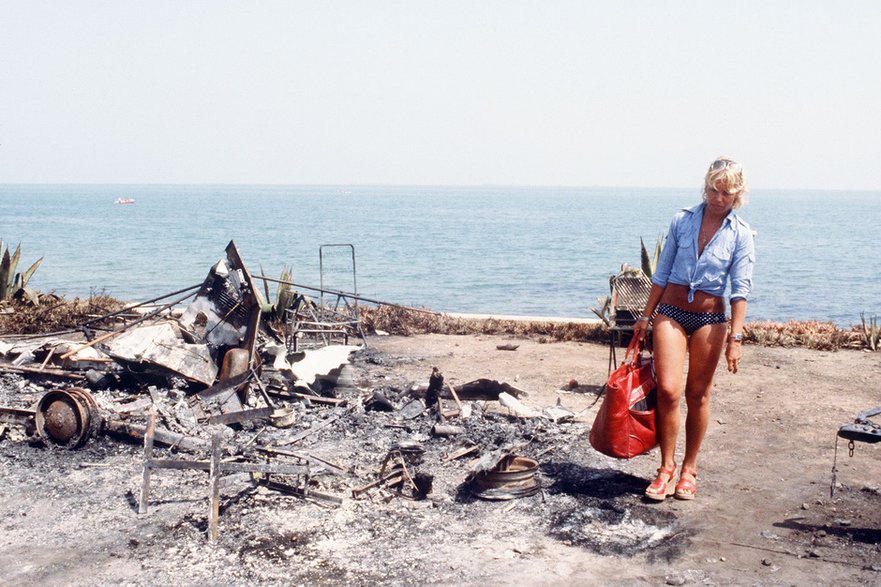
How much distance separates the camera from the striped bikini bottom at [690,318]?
5.14 metres

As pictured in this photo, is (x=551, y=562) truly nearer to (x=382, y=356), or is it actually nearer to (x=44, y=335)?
(x=382, y=356)

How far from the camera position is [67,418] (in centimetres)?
654

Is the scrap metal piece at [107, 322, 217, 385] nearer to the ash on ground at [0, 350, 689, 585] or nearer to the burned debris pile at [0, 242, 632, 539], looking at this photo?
the burned debris pile at [0, 242, 632, 539]

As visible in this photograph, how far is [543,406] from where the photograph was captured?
26.1 ft

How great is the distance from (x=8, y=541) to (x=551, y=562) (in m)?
3.24

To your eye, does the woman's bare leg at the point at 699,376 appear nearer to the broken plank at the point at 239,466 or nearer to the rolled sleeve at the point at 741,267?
the rolled sleeve at the point at 741,267

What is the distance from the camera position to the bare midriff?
5.13 meters

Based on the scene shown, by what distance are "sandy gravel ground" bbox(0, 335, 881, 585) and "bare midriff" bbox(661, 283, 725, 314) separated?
1291 millimetres

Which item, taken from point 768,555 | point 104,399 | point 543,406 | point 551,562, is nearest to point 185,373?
point 104,399

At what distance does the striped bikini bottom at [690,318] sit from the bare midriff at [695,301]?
0.02 m

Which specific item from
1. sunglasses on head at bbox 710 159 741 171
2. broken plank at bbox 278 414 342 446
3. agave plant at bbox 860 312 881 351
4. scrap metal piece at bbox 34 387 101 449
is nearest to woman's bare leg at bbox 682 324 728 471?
sunglasses on head at bbox 710 159 741 171

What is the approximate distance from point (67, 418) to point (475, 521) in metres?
3.49

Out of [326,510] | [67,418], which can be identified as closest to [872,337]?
[326,510]

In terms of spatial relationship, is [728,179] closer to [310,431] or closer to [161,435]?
[310,431]
